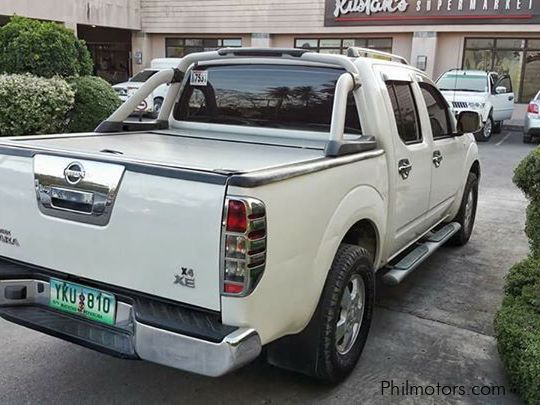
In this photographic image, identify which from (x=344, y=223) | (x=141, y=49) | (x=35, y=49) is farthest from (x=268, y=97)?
(x=141, y=49)

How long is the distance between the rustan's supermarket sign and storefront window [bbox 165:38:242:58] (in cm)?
499

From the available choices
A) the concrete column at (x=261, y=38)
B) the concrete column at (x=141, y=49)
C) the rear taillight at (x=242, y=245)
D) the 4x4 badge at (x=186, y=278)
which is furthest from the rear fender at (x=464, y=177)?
the concrete column at (x=141, y=49)

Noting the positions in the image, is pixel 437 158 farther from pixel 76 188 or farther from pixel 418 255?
pixel 76 188

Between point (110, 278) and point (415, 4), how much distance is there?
2100 centimetres

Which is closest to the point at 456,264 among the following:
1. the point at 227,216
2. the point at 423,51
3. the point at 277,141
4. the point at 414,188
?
the point at 414,188

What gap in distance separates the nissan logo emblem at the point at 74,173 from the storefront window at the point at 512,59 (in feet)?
69.6

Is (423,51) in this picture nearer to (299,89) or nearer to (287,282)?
(299,89)

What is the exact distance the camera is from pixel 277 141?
13.0 ft

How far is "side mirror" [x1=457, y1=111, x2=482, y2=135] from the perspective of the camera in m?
5.39

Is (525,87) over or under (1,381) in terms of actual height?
over

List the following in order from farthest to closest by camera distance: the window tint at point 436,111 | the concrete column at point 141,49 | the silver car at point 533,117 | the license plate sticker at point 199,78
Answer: the concrete column at point 141,49
the silver car at point 533,117
the window tint at point 436,111
the license plate sticker at point 199,78

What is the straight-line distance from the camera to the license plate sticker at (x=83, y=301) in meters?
2.79

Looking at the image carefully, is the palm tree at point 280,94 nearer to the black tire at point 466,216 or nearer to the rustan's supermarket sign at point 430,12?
the black tire at point 466,216

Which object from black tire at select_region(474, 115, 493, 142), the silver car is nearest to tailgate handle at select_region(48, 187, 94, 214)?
the silver car
